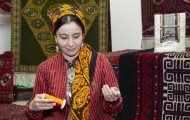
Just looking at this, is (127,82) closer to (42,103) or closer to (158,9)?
(158,9)

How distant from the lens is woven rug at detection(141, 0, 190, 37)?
3117 mm

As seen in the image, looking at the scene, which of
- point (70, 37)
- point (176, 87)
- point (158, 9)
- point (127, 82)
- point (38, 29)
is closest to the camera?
point (70, 37)

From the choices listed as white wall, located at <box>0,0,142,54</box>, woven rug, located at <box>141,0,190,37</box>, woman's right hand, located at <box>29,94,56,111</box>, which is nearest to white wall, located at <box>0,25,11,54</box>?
white wall, located at <box>0,0,142,54</box>

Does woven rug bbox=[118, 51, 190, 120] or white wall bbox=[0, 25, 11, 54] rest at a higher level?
white wall bbox=[0, 25, 11, 54]

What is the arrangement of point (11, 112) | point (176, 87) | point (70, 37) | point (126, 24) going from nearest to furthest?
point (70, 37)
point (176, 87)
point (11, 112)
point (126, 24)

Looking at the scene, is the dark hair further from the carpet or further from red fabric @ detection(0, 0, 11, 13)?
red fabric @ detection(0, 0, 11, 13)

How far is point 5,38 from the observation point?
12.2 feet

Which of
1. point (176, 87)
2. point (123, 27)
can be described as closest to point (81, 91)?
point (176, 87)

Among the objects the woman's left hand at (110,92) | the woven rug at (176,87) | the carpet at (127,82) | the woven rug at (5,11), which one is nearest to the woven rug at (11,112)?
the carpet at (127,82)

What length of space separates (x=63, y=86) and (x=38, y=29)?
2.01 meters

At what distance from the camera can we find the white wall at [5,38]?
145 inches

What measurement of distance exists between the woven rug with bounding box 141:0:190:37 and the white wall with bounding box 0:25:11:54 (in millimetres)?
1371

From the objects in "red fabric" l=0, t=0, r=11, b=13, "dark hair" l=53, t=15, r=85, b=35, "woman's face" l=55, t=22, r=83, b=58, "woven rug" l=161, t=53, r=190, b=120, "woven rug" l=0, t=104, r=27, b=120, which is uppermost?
"red fabric" l=0, t=0, r=11, b=13

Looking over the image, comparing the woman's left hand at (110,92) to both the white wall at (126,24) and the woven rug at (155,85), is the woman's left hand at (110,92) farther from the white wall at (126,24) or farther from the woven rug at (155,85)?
the white wall at (126,24)
